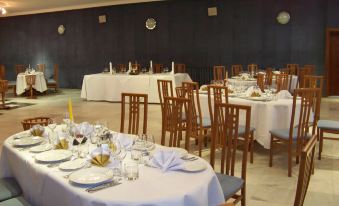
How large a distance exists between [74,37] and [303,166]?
1312 cm

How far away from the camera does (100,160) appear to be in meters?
2.29

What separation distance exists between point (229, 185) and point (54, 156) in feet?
4.12

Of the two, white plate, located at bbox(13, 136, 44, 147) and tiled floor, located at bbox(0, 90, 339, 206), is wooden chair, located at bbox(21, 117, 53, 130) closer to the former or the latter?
tiled floor, located at bbox(0, 90, 339, 206)

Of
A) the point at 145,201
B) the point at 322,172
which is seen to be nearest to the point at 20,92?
the point at 322,172

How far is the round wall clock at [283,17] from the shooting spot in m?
A: 9.93

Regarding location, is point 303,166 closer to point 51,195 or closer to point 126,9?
point 51,195

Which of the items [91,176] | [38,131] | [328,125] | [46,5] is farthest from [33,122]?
[46,5]

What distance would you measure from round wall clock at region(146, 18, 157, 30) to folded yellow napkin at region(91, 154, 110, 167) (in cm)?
1004

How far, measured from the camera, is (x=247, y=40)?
34.8 ft

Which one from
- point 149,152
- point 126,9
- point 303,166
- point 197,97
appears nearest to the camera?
point 303,166

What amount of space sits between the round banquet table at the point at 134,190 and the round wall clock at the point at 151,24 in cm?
985

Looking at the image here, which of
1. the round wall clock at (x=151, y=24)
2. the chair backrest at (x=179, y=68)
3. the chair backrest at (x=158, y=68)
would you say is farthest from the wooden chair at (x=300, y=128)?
the round wall clock at (x=151, y=24)

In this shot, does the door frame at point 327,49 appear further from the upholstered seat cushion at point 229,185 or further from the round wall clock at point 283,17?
the upholstered seat cushion at point 229,185

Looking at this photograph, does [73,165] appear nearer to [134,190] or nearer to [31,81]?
[134,190]
